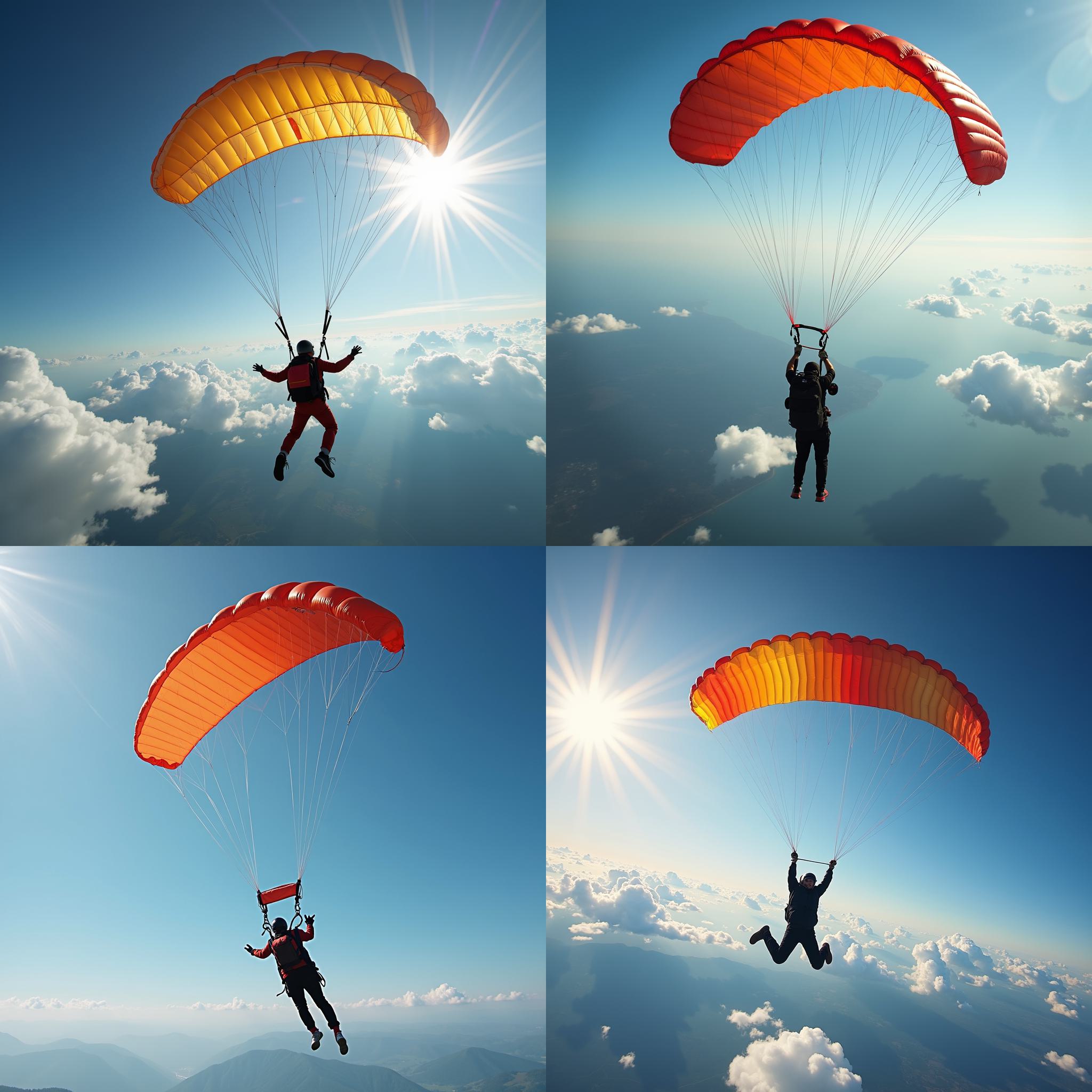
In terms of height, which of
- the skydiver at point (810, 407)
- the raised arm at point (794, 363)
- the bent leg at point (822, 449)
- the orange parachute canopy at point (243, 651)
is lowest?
the orange parachute canopy at point (243, 651)

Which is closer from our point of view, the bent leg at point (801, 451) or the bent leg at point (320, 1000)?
Result: the bent leg at point (320, 1000)

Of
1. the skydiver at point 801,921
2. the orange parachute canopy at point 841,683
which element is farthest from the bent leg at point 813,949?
the orange parachute canopy at point 841,683

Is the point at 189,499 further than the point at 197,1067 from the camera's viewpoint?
No

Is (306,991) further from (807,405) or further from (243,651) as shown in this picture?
(807,405)

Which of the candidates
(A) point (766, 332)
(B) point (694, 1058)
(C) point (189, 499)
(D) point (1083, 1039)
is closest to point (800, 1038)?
(B) point (694, 1058)

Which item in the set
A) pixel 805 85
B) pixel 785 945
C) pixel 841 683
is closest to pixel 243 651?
pixel 841 683

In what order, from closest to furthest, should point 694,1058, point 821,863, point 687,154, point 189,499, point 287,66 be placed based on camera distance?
point 287,66 < point 821,863 < point 687,154 < point 189,499 < point 694,1058

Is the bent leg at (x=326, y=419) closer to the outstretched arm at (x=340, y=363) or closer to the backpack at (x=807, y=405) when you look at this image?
the outstretched arm at (x=340, y=363)

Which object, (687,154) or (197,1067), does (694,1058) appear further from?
(197,1067)
